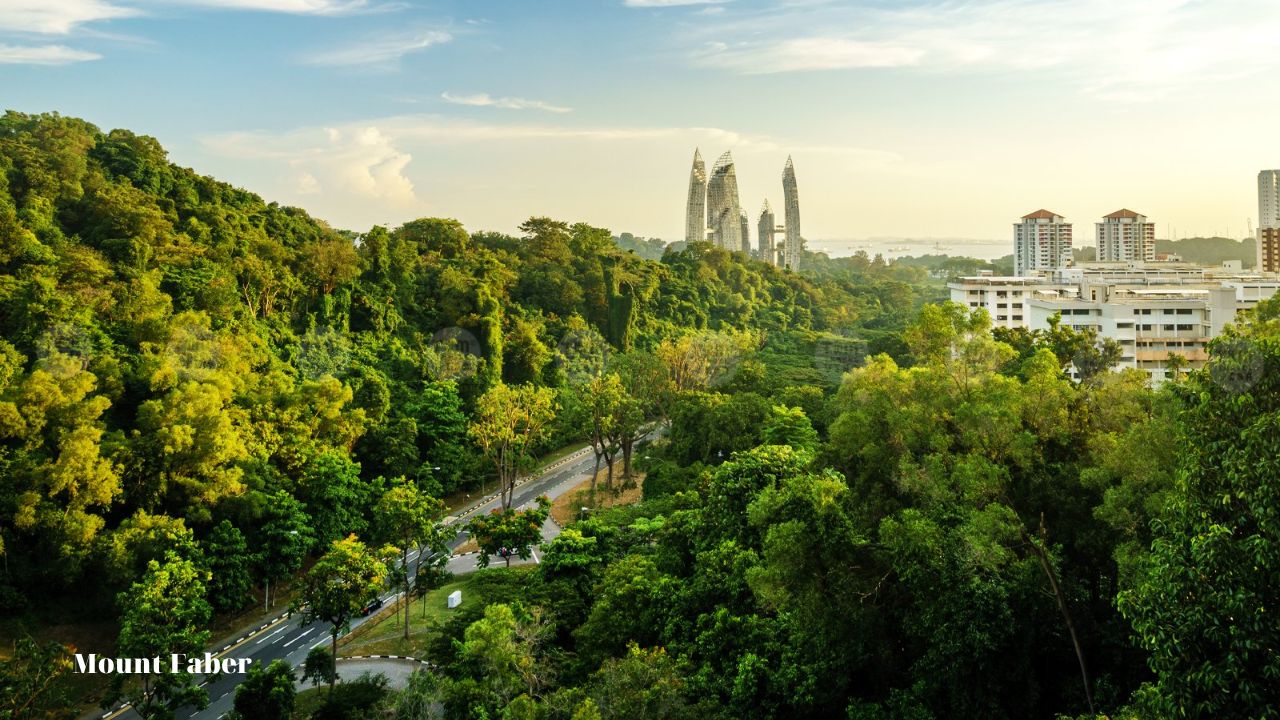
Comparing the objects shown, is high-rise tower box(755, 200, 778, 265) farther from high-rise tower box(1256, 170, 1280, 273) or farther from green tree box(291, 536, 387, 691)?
green tree box(291, 536, 387, 691)

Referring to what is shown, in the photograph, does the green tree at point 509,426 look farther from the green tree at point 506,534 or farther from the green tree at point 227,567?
the green tree at point 227,567

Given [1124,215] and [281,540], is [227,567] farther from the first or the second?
[1124,215]

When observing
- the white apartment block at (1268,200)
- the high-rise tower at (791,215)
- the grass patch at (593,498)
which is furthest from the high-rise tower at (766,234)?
the grass patch at (593,498)

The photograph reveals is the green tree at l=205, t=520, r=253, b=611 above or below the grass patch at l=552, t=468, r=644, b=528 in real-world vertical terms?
above

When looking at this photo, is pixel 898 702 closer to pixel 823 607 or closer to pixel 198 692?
pixel 823 607

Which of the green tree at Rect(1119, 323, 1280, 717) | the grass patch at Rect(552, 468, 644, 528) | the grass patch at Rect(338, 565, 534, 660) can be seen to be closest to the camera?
the green tree at Rect(1119, 323, 1280, 717)

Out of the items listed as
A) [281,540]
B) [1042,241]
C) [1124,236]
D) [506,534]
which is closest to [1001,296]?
[1042,241]

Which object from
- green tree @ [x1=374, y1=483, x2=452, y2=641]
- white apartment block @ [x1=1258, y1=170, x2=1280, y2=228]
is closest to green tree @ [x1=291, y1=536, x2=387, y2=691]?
green tree @ [x1=374, y1=483, x2=452, y2=641]
